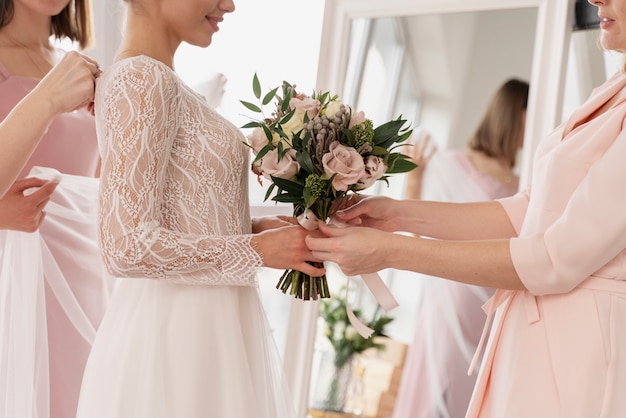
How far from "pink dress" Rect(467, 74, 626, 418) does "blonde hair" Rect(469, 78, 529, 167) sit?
1.07 meters

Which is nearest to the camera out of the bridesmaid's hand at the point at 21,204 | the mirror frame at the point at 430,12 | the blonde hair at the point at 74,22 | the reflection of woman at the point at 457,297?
the bridesmaid's hand at the point at 21,204

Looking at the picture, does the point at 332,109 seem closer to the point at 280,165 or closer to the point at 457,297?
the point at 280,165

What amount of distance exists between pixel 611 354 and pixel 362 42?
215 centimetres

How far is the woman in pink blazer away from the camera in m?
1.79

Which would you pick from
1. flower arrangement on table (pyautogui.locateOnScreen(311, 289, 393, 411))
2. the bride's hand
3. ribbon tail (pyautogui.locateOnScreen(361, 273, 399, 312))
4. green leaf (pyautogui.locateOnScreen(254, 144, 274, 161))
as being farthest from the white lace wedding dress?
flower arrangement on table (pyautogui.locateOnScreen(311, 289, 393, 411))

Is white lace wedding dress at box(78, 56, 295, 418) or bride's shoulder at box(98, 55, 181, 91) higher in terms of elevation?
bride's shoulder at box(98, 55, 181, 91)

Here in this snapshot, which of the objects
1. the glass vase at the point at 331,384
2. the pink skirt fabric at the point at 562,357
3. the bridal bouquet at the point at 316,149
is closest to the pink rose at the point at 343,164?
the bridal bouquet at the point at 316,149

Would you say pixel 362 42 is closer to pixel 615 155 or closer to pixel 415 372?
pixel 415 372

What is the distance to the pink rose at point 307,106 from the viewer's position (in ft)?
6.45

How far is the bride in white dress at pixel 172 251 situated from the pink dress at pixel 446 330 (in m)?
1.29

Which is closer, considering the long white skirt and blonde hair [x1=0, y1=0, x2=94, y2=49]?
the long white skirt

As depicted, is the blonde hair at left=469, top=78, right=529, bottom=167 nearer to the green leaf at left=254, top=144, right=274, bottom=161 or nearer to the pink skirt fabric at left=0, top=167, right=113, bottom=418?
the green leaf at left=254, top=144, right=274, bottom=161

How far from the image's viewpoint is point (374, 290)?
7.12ft

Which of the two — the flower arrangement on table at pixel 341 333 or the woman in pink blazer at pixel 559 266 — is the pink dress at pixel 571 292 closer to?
the woman in pink blazer at pixel 559 266
